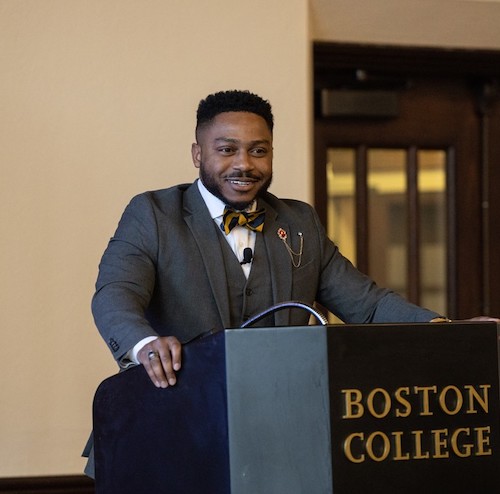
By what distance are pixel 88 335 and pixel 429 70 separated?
1787 millimetres

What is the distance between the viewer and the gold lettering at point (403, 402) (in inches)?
Answer: 62.3

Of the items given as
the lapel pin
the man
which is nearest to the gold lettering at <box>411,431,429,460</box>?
the man

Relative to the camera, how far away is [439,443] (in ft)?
5.30

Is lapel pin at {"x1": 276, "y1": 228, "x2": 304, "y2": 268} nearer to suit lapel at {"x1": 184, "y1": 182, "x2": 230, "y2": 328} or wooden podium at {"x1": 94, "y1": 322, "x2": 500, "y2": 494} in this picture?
suit lapel at {"x1": 184, "y1": 182, "x2": 230, "y2": 328}

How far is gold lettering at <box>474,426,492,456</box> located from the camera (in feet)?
5.41

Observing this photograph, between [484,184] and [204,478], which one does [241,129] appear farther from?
[484,184]

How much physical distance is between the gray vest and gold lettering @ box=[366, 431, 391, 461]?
660mm

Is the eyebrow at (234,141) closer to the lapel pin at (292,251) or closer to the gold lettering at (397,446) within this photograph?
the lapel pin at (292,251)

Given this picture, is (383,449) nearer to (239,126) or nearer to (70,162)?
(239,126)

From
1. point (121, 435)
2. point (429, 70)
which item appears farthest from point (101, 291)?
point (429, 70)

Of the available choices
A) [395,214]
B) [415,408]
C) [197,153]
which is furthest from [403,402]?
[395,214]

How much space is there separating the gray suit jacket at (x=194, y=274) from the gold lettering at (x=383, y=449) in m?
0.55

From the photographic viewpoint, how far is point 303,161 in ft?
11.8

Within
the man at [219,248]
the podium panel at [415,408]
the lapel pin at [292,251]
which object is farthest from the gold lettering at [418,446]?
the lapel pin at [292,251]
